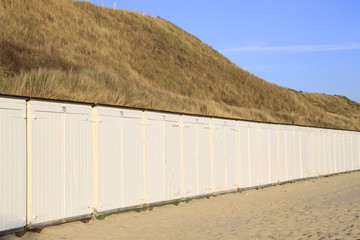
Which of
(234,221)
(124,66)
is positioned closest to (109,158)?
(234,221)

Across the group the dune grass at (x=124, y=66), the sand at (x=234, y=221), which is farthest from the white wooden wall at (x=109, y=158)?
the dune grass at (x=124, y=66)

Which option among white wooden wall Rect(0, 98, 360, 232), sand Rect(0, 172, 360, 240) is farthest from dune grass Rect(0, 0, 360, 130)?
sand Rect(0, 172, 360, 240)

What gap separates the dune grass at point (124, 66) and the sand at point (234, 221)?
26.6 feet

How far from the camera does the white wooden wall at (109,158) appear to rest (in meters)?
8.42

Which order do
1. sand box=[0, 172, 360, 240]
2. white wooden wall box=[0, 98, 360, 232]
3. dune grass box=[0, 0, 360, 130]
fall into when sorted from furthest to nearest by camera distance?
dune grass box=[0, 0, 360, 130] < sand box=[0, 172, 360, 240] < white wooden wall box=[0, 98, 360, 232]

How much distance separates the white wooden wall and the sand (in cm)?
42

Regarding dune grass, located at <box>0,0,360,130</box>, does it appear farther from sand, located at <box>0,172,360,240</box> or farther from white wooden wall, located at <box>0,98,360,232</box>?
sand, located at <box>0,172,360,240</box>

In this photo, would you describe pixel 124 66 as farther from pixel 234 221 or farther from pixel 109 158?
pixel 234 221

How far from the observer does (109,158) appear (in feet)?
35.1

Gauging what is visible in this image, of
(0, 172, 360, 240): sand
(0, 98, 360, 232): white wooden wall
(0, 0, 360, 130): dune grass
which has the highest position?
(0, 0, 360, 130): dune grass

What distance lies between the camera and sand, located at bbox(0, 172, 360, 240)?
8977 millimetres

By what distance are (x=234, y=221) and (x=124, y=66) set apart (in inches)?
1058

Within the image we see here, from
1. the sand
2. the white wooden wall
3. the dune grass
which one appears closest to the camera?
the white wooden wall

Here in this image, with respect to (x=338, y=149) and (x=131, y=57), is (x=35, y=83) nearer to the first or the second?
(x=338, y=149)
